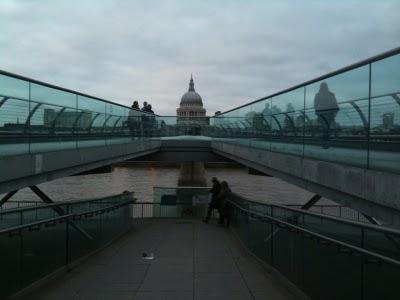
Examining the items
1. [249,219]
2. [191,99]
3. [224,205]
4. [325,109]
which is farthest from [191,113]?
[325,109]

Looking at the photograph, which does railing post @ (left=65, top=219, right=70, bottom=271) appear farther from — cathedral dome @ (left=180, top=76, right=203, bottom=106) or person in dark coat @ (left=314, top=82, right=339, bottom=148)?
cathedral dome @ (left=180, top=76, right=203, bottom=106)

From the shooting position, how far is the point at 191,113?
112188 millimetres

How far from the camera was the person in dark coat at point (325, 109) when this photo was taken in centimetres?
823

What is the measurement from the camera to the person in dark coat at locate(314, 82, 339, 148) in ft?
27.0

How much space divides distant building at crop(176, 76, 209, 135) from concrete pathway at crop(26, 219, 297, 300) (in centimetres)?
2184

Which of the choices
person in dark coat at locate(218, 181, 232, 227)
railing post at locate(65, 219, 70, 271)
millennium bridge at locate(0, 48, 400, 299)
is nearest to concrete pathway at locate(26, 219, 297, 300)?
millennium bridge at locate(0, 48, 400, 299)

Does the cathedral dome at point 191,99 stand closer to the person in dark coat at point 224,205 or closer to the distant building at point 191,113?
the distant building at point 191,113

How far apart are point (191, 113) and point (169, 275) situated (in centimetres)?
10479

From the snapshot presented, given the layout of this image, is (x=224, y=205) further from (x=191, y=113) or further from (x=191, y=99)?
(x=191, y=99)

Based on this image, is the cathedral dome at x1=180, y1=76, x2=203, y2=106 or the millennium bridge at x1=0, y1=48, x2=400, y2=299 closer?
the millennium bridge at x1=0, y1=48, x2=400, y2=299

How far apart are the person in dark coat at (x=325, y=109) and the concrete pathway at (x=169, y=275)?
7.77 ft

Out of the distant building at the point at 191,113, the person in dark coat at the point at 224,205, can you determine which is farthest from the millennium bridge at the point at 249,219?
the distant building at the point at 191,113

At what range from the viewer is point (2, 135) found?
796cm

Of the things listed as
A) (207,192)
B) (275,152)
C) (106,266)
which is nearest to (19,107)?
(106,266)
